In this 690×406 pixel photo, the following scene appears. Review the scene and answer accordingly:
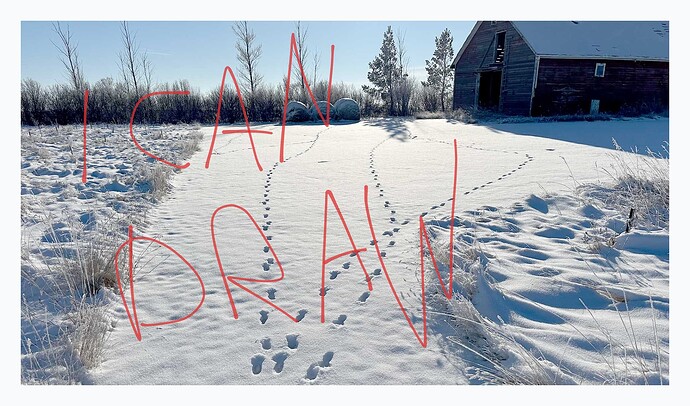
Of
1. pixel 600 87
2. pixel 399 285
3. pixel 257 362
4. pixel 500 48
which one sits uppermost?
pixel 500 48

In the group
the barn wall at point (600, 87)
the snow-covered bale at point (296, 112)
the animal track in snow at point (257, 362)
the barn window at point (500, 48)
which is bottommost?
the animal track in snow at point (257, 362)

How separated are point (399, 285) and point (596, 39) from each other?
23.4 m

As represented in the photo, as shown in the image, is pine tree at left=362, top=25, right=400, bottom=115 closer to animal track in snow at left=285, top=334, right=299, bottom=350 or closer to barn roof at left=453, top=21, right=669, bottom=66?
barn roof at left=453, top=21, right=669, bottom=66

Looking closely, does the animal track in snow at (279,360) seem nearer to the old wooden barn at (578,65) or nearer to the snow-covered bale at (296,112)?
the snow-covered bale at (296,112)

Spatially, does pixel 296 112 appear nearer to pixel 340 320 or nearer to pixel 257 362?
pixel 340 320

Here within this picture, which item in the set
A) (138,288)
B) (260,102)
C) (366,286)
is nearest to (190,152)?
(138,288)

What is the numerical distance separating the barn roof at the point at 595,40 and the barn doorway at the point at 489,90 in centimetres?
427

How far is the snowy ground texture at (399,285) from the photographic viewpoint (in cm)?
249

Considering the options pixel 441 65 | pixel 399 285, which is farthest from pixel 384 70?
pixel 399 285

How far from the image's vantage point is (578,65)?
64.8ft

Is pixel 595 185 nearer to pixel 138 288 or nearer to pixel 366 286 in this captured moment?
pixel 366 286

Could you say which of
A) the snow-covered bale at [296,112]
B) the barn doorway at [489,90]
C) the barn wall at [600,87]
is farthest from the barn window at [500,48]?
the snow-covered bale at [296,112]

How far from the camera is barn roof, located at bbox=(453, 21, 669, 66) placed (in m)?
19.4

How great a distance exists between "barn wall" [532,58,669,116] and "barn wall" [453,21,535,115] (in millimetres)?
662
